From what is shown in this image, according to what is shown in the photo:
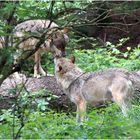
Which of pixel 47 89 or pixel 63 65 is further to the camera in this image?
pixel 47 89

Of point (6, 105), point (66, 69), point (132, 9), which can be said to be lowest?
point (6, 105)

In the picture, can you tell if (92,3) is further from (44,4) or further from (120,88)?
(120,88)

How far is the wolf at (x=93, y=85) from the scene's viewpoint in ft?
38.1

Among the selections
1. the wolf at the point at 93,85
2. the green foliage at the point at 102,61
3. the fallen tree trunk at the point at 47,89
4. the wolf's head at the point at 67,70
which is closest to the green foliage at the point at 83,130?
the wolf at the point at 93,85

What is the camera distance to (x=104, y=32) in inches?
982

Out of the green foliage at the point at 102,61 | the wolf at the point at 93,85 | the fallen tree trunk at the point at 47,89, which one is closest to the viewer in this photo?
the wolf at the point at 93,85

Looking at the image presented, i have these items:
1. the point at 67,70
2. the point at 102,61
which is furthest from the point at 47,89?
the point at 102,61

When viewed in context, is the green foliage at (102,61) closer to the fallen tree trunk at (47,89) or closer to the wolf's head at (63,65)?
the fallen tree trunk at (47,89)

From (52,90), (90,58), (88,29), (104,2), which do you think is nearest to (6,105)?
(52,90)

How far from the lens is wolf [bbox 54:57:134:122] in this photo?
38.1ft

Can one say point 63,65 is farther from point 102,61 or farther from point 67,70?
point 102,61

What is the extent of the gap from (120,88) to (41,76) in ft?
11.1

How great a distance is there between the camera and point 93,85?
12.0 metres

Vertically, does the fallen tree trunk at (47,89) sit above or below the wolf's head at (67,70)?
below
